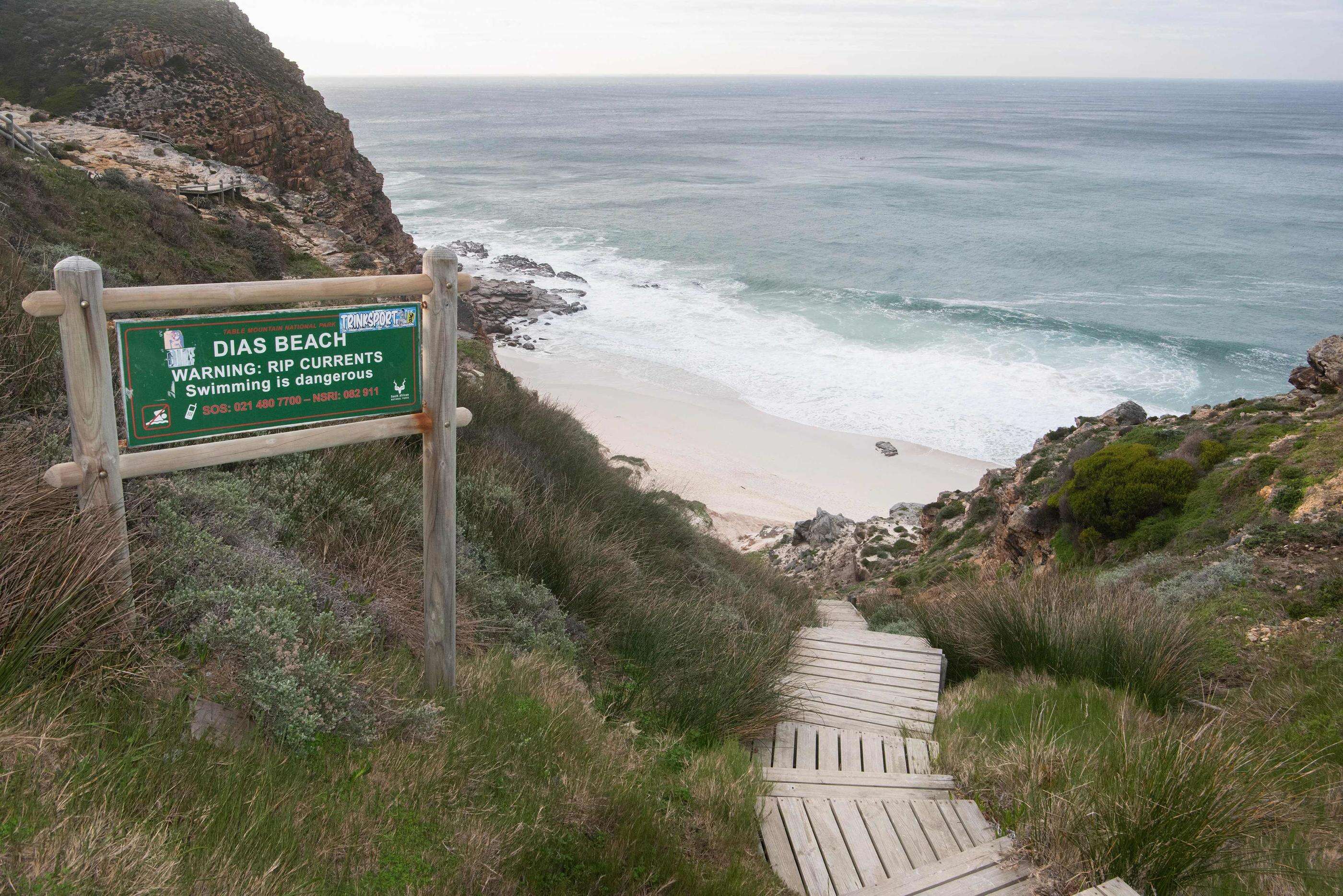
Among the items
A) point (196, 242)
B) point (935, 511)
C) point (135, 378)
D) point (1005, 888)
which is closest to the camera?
point (135, 378)

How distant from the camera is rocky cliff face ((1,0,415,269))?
2698cm

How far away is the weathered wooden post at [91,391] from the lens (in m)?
2.83

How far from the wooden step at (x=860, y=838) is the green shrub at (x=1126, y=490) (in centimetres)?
874

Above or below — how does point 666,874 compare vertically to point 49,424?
below

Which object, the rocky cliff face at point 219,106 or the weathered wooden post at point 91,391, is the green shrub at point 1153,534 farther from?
the rocky cliff face at point 219,106

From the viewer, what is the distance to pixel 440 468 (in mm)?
3756

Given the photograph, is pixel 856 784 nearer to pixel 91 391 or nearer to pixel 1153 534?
pixel 91 391

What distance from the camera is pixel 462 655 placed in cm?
454

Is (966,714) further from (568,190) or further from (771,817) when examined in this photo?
(568,190)

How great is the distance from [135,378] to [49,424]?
1846 millimetres

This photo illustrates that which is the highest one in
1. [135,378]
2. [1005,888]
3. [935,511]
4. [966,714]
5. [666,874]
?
[135,378]

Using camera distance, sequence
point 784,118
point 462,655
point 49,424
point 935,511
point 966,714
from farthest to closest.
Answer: point 784,118 → point 935,511 → point 966,714 → point 462,655 → point 49,424

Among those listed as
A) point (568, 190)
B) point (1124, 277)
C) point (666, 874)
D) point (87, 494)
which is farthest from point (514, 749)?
point (568, 190)

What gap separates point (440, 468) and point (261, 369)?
2.88 feet
